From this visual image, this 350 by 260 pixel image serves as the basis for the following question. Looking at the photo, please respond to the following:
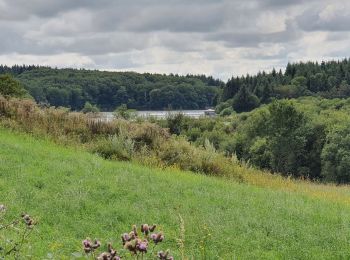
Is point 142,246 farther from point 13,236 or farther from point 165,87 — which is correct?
point 165,87

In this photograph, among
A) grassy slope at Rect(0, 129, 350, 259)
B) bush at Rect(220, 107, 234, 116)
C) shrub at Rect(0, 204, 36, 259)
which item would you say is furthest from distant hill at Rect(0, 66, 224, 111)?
shrub at Rect(0, 204, 36, 259)

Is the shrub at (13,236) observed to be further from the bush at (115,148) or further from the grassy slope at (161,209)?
the bush at (115,148)

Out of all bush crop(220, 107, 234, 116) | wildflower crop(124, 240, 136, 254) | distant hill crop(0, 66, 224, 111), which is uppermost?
wildflower crop(124, 240, 136, 254)

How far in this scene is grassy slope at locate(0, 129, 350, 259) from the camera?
7.45 m

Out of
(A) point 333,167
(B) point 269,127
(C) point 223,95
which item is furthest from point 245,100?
(A) point 333,167

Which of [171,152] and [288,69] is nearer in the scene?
[171,152]

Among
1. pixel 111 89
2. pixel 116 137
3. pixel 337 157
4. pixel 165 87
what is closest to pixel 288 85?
pixel 165 87

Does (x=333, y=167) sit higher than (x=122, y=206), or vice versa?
(x=122, y=206)

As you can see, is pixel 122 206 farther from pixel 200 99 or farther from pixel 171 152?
pixel 200 99

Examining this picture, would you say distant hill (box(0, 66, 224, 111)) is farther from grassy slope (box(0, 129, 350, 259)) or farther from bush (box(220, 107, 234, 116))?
grassy slope (box(0, 129, 350, 259))

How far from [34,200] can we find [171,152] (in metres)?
7.00

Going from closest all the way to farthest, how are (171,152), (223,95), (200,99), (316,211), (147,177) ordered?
(316,211)
(147,177)
(171,152)
(223,95)
(200,99)

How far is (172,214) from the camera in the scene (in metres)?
8.55

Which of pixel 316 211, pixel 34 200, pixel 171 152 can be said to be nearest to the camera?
pixel 34 200
